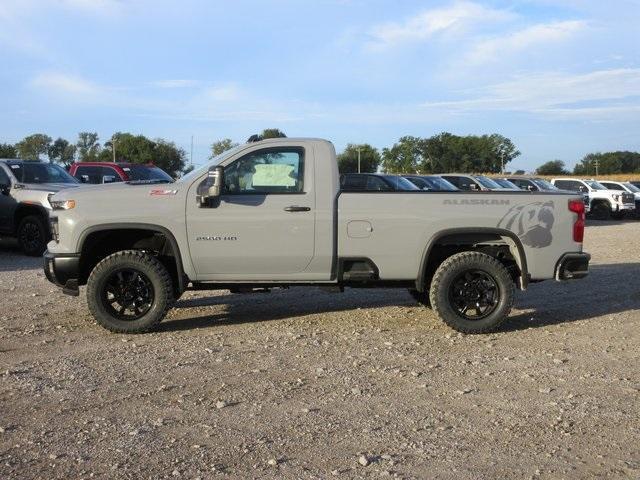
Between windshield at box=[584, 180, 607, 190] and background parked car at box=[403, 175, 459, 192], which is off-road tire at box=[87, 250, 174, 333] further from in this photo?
windshield at box=[584, 180, 607, 190]

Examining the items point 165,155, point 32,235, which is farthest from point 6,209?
point 165,155

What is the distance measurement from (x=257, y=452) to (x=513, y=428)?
172cm

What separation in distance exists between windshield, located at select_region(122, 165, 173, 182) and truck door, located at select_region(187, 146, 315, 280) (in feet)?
35.3

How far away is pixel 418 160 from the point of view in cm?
7844

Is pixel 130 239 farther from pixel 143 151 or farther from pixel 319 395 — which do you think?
pixel 143 151

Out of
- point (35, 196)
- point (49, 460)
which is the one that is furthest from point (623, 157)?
point (49, 460)

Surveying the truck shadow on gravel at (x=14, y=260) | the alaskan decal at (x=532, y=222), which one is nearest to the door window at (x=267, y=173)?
the alaskan decal at (x=532, y=222)

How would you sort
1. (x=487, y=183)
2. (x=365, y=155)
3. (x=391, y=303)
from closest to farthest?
(x=391, y=303), (x=487, y=183), (x=365, y=155)

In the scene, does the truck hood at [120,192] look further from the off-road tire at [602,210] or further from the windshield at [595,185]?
the windshield at [595,185]

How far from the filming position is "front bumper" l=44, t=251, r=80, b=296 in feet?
24.2

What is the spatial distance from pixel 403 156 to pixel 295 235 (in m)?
71.2

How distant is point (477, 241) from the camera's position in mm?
7664

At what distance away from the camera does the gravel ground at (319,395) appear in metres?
4.24

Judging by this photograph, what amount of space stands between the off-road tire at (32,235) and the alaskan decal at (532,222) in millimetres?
10279
